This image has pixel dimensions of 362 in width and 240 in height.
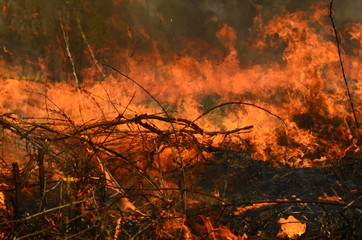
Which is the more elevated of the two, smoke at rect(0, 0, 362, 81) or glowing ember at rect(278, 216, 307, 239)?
smoke at rect(0, 0, 362, 81)

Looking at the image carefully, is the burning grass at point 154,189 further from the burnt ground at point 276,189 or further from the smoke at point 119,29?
the smoke at point 119,29

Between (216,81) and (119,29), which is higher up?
(119,29)

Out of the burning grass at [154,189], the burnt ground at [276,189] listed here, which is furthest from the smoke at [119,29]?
the burnt ground at [276,189]

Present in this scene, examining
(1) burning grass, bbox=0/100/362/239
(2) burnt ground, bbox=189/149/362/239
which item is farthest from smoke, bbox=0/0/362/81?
(2) burnt ground, bbox=189/149/362/239

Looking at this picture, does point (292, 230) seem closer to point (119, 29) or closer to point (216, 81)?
point (216, 81)

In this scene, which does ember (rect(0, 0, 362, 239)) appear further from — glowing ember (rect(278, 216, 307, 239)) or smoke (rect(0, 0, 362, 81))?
glowing ember (rect(278, 216, 307, 239))

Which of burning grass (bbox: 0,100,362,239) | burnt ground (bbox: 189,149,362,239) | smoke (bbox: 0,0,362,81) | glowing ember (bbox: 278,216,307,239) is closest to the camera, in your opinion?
burning grass (bbox: 0,100,362,239)

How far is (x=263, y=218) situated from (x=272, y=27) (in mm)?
4609

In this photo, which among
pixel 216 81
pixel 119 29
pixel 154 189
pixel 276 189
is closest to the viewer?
pixel 154 189

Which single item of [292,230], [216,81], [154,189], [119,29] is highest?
[119,29]

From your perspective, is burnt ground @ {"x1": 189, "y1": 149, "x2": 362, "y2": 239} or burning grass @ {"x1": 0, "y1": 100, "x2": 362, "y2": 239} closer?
burning grass @ {"x1": 0, "y1": 100, "x2": 362, "y2": 239}

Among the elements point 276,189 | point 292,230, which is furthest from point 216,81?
point 292,230

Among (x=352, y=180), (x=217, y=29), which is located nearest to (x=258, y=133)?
(x=352, y=180)

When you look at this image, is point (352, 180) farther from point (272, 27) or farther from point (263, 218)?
point (272, 27)
